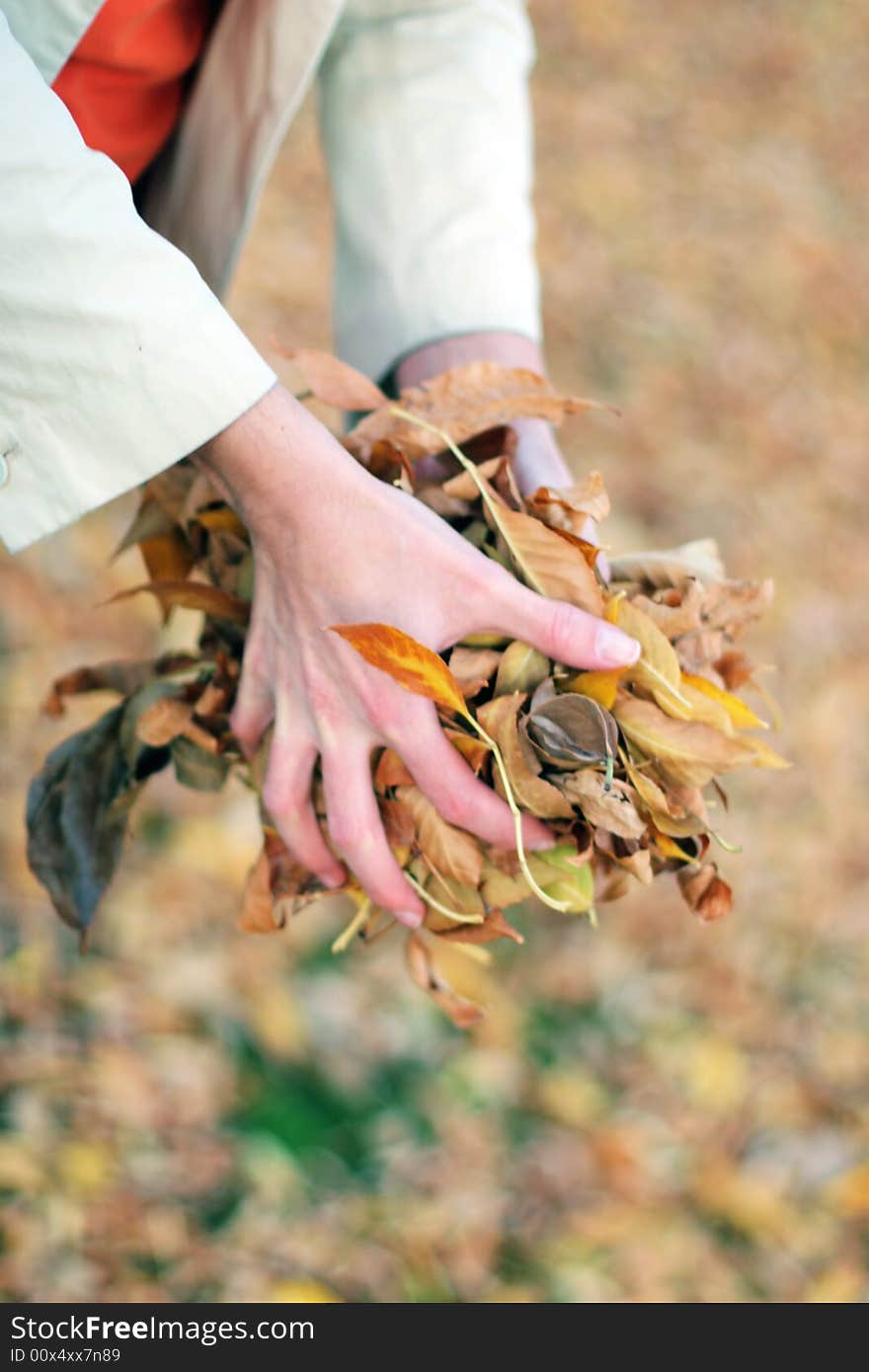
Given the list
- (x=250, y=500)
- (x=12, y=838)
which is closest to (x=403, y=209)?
(x=250, y=500)

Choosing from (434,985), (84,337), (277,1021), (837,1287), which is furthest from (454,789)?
(837,1287)

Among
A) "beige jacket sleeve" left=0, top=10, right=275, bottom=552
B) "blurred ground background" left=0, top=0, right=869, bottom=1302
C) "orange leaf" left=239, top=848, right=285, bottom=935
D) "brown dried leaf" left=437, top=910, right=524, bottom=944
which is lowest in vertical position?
"blurred ground background" left=0, top=0, right=869, bottom=1302

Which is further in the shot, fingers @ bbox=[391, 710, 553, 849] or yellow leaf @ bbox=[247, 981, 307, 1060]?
yellow leaf @ bbox=[247, 981, 307, 1060]

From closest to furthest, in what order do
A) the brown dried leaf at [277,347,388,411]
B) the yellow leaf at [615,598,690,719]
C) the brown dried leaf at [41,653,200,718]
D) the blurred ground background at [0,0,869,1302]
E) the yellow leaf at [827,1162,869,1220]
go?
the yellow leaf at [615,598,690,719] → the brown dried leaf at [277,347,388,411] → the brown dried leaf at [41,653,200,718] → the blurred ground background at [0,0,869,1302] → the yellow leaf at [827,1162,869,1220]

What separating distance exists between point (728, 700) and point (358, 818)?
0.27 metres

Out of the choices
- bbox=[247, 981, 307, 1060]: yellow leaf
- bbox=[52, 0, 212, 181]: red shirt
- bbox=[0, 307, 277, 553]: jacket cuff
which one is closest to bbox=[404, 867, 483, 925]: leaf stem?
bbox=[0, 307, 277, 553]: jacket cuff

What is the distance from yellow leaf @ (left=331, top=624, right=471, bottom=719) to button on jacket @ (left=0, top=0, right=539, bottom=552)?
6.1 inches

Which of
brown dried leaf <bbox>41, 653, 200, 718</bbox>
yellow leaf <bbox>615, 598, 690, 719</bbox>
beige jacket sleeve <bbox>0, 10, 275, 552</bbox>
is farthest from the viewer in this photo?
brown dried leaf <bbox>41, 653, 200, 718</bbox>

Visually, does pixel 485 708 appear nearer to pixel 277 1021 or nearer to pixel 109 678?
pixel 109 678

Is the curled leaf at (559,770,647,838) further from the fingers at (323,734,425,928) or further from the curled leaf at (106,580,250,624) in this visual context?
the curled leaf at (106,580,250,624)

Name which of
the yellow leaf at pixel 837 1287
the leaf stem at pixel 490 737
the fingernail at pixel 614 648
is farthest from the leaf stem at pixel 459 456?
the yellow leaf at pixel 837 1287

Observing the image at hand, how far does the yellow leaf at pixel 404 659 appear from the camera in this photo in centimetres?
69

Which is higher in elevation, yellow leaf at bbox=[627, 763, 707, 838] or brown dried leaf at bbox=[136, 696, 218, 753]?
yellow leaf at bbox=[627, 763, 707, 838]

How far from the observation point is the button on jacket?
668 millimetres
